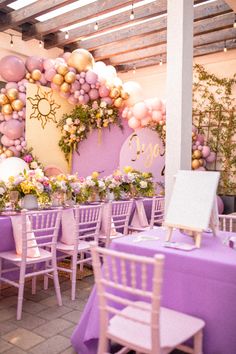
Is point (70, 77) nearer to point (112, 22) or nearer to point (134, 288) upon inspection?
point (112, 22)

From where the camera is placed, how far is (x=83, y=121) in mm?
7652

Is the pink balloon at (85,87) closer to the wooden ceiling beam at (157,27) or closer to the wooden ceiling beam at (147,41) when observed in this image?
the wooden ceiling beam at (157,27)

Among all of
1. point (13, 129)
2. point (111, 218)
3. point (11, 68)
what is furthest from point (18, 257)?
point (11, 68)

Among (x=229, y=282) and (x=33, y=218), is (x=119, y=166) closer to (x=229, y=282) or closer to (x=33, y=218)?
(x=33, y=218)

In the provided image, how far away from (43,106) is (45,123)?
0.33 m

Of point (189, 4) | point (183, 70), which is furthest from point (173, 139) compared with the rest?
point (189, 4)

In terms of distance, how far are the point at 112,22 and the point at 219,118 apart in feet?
9.31

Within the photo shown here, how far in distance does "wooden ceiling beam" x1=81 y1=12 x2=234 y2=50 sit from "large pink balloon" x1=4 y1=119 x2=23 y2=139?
236 centimetres

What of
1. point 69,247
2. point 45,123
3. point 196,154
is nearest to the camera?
point 69,247

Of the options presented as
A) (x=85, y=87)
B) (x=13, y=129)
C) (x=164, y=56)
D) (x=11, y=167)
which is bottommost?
(x=11, y=167)

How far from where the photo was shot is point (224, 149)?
7555 millimetres

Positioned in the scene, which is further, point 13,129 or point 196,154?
point 196,154

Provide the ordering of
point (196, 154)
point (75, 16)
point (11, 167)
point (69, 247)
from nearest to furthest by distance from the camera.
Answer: point (69, 247), point (11, 167), point (75, 16), point (196, 154)

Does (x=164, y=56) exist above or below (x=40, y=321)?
above
